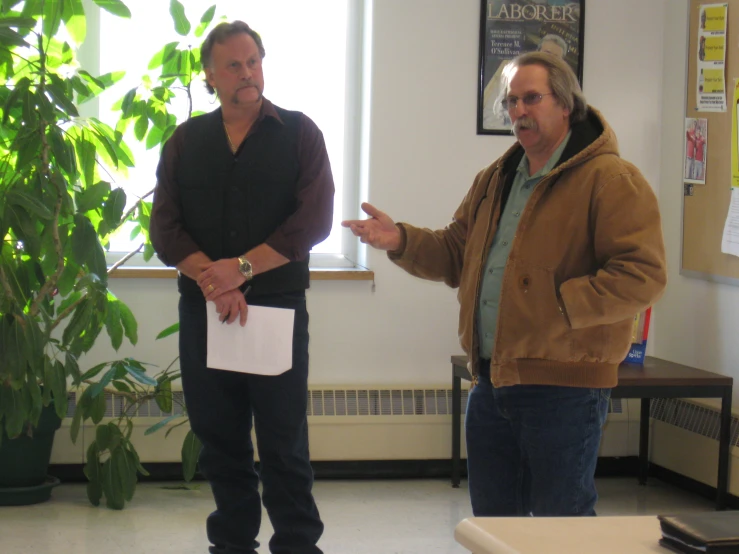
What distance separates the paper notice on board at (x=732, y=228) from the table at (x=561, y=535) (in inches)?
102

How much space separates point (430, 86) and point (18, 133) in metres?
1.75

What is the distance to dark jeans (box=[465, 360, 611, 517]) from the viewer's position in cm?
186

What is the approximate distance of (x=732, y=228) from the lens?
11.6 ft

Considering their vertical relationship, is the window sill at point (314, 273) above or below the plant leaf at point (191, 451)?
above

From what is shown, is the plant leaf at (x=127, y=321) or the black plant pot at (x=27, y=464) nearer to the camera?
the plant leaf at (x=127, y=321)

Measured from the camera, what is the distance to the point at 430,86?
155 inches

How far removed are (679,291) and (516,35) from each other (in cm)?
129

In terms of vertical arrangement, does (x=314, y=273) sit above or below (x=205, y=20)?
below

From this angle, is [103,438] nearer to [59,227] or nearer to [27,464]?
[27,464]

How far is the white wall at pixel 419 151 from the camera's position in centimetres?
392

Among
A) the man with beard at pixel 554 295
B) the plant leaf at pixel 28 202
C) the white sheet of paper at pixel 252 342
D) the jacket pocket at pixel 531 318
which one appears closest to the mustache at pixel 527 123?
the man with beard at pixel 554 295

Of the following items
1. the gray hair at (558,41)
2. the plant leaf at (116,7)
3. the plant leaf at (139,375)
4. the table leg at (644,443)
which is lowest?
the table leg at (644,443)

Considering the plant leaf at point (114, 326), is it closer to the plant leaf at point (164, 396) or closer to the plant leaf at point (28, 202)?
the plant leaf at point (164, 396)

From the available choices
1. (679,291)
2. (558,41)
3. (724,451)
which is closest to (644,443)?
(724,451)
